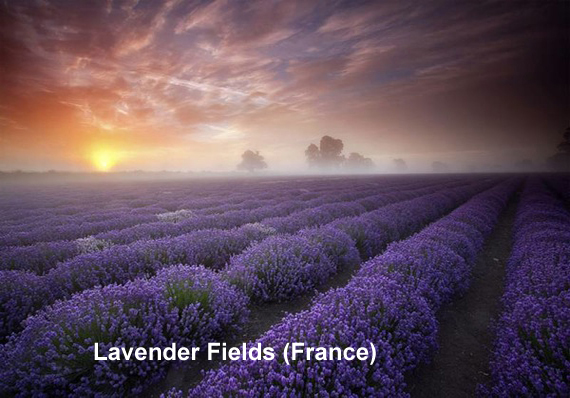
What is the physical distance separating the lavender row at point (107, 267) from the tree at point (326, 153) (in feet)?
280

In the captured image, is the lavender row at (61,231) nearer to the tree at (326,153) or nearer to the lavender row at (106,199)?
the lavender row at (106,199)

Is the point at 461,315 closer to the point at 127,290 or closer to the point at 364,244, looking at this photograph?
the point at 364,244

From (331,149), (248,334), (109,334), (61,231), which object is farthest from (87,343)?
(331,149)

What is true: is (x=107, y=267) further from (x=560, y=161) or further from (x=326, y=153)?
(x=560, y=161)

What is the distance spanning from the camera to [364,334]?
2443 mm

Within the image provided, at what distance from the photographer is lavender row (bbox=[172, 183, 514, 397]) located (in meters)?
1.89

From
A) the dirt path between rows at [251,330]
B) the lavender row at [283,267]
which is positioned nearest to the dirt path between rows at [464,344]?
the dirt path between rows at [251,330]

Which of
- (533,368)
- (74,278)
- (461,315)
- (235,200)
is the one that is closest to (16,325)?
(74,278)

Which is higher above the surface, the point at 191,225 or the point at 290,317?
the point at 290,317

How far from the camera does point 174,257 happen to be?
5203 mm

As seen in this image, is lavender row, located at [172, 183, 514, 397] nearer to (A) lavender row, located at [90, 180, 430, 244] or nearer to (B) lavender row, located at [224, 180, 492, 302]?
(B) lavender row, located at [224, 180, 492, 302]

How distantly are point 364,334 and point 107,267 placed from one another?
4369mm

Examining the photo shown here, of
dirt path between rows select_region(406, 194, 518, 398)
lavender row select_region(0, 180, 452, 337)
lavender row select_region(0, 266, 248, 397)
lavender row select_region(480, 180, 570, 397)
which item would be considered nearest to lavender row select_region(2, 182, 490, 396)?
lavender row select_region(0, 266, 248, 397)

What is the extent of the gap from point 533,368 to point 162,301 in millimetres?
3365
